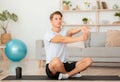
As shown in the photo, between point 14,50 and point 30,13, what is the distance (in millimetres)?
1411

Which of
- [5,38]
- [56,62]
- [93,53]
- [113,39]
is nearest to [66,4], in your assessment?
[5,38]

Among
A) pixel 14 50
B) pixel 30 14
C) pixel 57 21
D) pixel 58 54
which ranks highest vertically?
pixel 30 14

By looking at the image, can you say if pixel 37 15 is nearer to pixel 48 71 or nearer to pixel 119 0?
pixel 119 0

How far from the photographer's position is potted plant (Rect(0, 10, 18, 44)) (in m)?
6.94

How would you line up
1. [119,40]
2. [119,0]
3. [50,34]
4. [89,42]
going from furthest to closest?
[119,0] → [89,42] → [119,40] → [50,34]

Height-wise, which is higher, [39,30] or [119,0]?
[119,0]

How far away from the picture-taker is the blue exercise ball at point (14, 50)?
20.6 feet

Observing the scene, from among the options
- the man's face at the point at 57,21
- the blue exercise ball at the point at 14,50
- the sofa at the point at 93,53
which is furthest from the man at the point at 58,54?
the blue exercise ball at the point at 14,50

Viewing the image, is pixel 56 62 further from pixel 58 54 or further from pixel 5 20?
pixel 5 20

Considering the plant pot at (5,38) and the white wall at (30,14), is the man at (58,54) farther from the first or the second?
the white wall at (30,14)

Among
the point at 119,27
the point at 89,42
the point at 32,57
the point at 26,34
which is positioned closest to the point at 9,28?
the point at 26,34

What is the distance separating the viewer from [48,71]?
4055 millimetres

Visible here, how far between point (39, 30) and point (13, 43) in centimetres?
120

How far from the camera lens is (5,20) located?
715 centimetres
